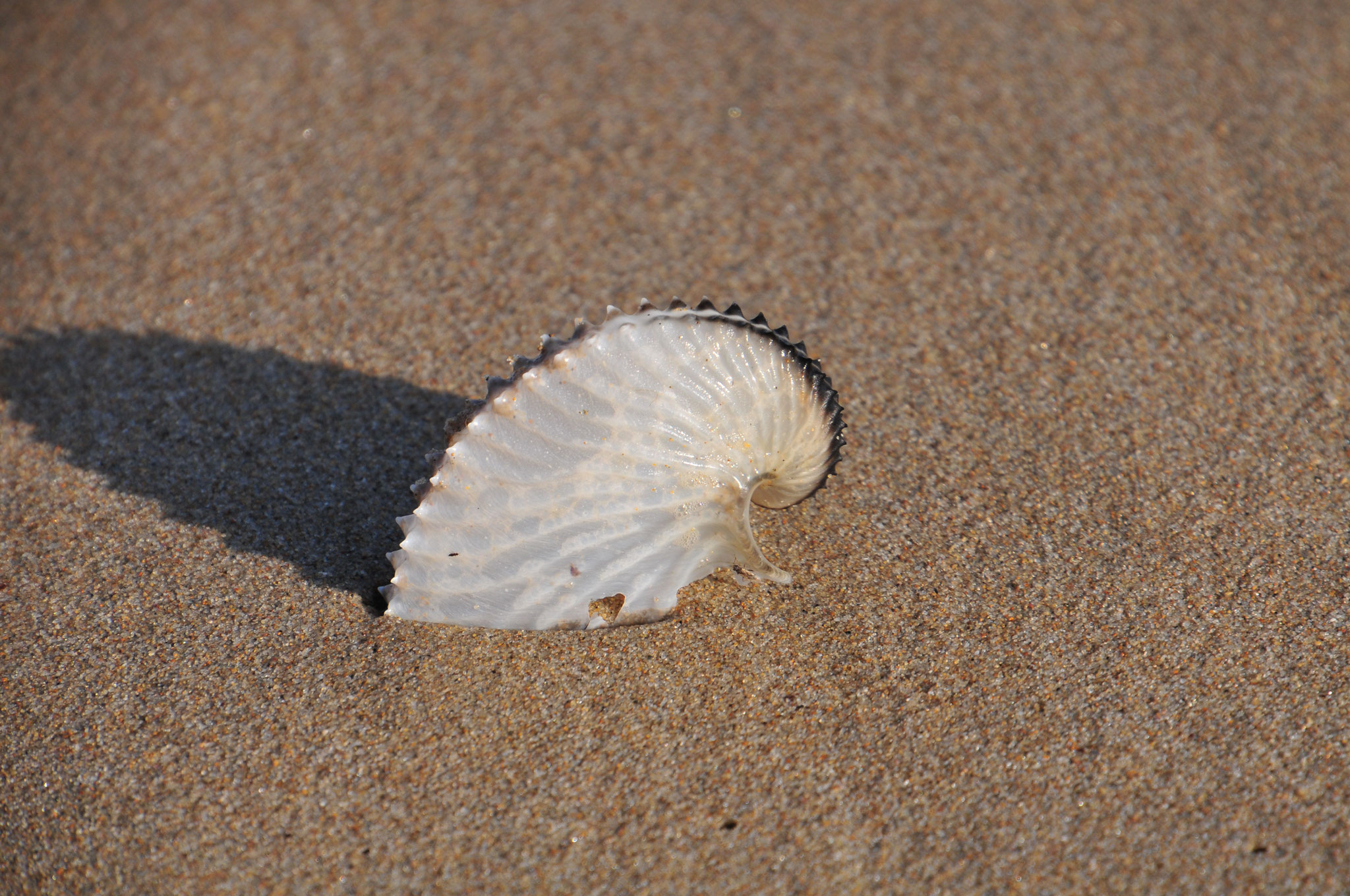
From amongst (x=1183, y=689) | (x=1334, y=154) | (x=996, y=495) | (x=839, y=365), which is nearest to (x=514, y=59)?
(x=839, y=365)

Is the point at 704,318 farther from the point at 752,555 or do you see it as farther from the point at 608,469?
the point at 752,555

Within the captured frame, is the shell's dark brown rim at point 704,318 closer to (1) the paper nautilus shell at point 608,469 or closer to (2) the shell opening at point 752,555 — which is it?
(1) the paper nautilus shell at point 608,469

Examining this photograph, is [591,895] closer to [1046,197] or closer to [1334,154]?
[1046,197]

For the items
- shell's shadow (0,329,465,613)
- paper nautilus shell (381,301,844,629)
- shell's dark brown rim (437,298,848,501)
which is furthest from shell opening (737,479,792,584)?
shell's shadow (0,329,465,613)

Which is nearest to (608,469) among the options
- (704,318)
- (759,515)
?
(704,318)

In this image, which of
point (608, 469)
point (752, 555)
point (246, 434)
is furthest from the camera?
point (246, 434)

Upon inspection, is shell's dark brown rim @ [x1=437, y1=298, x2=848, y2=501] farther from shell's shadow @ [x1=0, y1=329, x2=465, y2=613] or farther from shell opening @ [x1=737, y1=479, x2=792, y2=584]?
shell's shadow @ [x1=0, y1=329, x2=465, y2=613]
